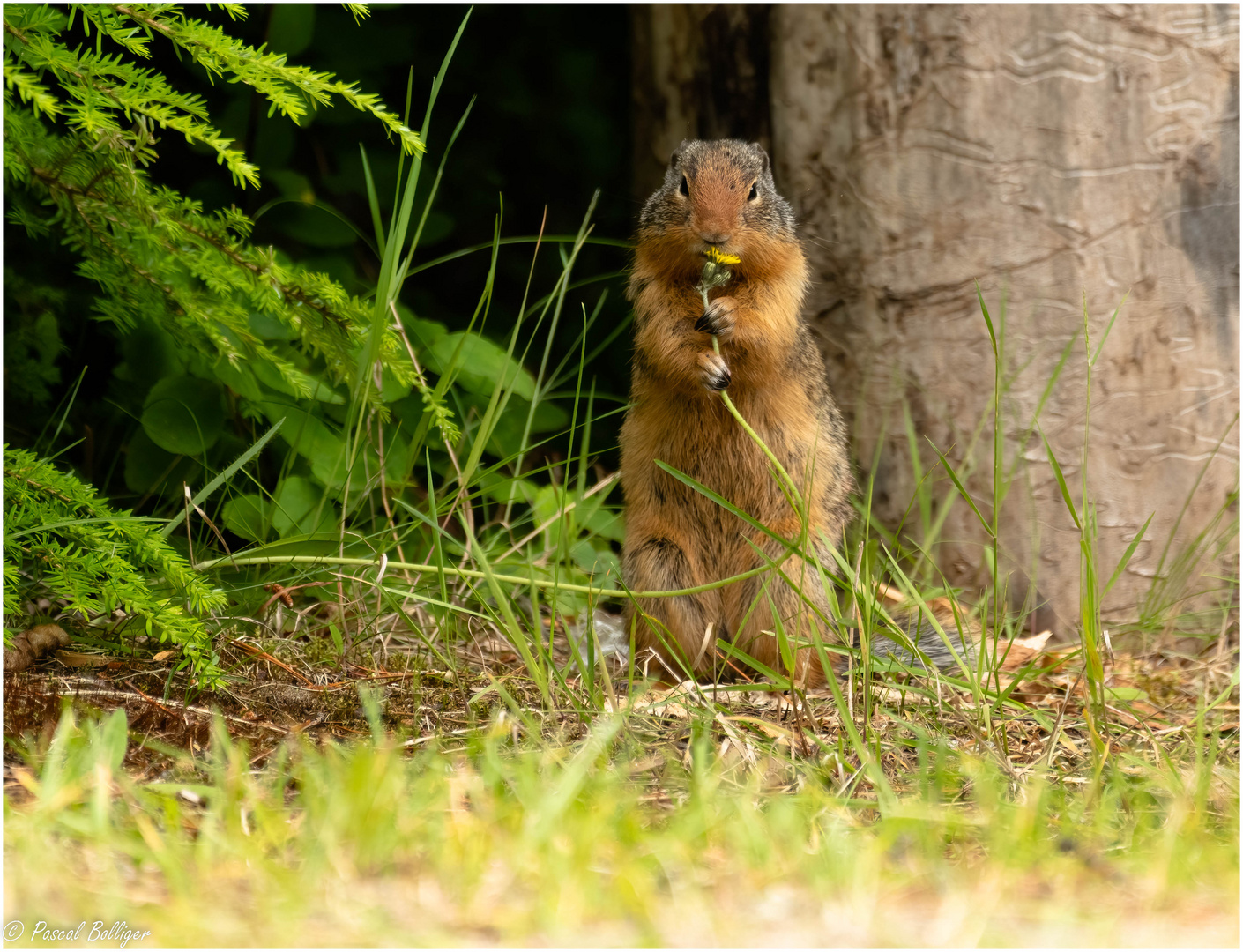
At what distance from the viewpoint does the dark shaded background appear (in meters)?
4.44

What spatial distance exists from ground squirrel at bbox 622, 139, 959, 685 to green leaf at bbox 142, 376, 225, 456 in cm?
143

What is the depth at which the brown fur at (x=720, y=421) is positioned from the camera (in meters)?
3.48

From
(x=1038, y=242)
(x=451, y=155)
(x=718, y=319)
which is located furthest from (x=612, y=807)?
(x=451, y=155)

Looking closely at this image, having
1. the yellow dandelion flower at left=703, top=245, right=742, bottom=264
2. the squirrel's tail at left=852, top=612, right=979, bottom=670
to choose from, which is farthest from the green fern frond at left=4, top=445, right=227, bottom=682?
the squirrel's tail at left=852, top=612, right=979, bottom=670

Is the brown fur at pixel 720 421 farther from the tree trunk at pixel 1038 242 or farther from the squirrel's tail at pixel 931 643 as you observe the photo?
the tree trunk at pixel 1038 242

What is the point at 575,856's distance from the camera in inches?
69.6

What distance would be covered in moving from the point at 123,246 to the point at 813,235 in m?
2.52

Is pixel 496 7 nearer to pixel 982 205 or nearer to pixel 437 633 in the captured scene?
pixel 982 205

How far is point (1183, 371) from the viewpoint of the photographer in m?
4.10

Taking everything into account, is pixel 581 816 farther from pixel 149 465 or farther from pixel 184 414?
pixel 149 465

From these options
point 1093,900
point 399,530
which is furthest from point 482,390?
point 1093,900

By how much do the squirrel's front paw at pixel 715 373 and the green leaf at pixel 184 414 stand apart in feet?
5.54

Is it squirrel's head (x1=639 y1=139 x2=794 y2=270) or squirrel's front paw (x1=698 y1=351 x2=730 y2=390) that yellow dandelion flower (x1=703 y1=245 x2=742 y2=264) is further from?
squirrel's front paw (x1=698 y1=351 x2=730 y2=390)

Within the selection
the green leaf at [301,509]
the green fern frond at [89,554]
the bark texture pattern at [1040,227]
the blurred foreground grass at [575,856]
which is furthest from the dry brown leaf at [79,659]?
the bark texture pattern at [1040,227]
